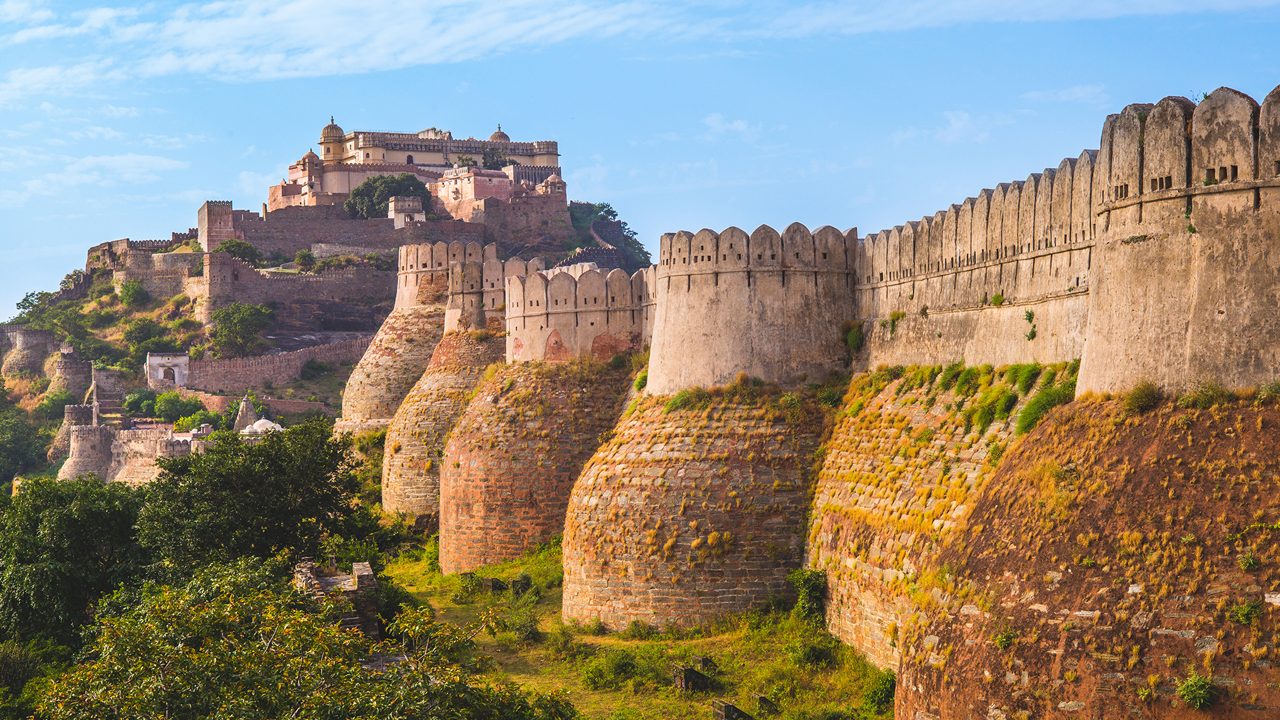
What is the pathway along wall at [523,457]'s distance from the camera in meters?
27.0

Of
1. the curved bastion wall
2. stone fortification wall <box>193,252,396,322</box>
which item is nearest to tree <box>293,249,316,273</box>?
stone fortification wall <box>193,252,396,322</box>

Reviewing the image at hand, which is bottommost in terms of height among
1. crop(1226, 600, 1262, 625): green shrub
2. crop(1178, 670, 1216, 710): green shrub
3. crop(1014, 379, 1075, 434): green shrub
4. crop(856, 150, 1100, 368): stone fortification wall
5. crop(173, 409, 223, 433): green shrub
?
crop(173, 409, 223, 433): green shrub

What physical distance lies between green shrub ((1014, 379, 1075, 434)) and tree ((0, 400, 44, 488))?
54.5 m

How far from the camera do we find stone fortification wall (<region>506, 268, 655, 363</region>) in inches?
1102

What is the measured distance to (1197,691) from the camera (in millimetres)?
11742

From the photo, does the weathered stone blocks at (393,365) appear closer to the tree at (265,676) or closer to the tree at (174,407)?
the tree at (265,676)

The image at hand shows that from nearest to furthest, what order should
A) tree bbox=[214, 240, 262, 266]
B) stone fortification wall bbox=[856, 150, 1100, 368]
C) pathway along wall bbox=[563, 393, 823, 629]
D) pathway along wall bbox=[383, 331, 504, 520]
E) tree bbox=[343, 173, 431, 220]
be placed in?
stone fortification wall bbox=[856, 150, 1100, 368], pathway along wall bbox=[563, 393, 823, 629], pathway along wall bbox=[383, 331, 504, 520], tree bbox=[214, 240, 262, 266], tree bbox=[343, 173, 431, 220]

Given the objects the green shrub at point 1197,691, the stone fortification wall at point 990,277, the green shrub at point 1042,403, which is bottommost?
the green shrub at point 1197,691

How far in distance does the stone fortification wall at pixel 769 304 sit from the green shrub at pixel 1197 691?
1071cm

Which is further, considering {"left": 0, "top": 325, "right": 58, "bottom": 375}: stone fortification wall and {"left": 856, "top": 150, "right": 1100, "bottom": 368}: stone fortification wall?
{"left": 0, "top": 325, "right": 58, "bottom": 375}: stone fortification wall

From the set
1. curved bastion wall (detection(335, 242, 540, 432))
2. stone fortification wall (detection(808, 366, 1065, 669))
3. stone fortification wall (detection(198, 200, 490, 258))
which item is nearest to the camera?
stone fortification wall (detection(808, 366, 1065, 669))

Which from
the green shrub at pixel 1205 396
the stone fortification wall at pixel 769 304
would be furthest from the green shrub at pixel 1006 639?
the stone fortification wall at pixel 769 304

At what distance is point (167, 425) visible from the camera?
63844 millimetres

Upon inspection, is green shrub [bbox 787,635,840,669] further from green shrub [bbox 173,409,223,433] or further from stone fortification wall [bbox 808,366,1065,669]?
green shrub [bbox 173,409,223,433]
